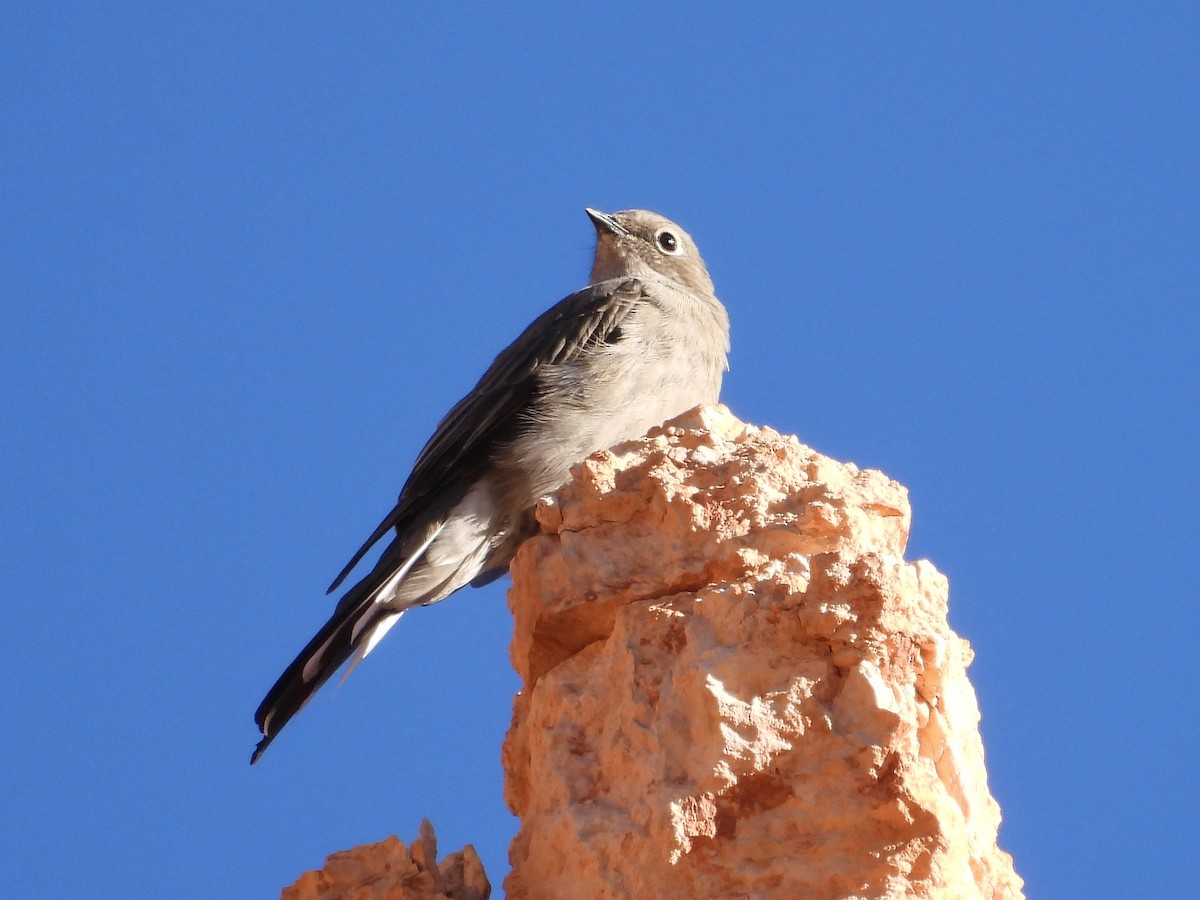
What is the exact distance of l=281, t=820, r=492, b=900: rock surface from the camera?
573 centimetres

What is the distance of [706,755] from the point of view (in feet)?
16.8

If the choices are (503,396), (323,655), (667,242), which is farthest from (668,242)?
(323,655)

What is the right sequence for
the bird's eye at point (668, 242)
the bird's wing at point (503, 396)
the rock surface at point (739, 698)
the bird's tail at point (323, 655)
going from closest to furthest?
the rock surface at point (739, 698) → the bird's tail at point (323, 655) → the bird's wing at point (503, 396) → the bird's eye at point (668, 242)

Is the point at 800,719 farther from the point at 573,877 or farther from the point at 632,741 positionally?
the point at 573,877

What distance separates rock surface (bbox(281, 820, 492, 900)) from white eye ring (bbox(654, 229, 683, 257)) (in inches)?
275

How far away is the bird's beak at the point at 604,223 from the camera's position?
1235cm

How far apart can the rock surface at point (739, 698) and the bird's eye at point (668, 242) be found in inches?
242

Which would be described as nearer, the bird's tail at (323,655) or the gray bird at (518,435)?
the bird's tail at (323,655)

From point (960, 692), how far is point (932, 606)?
301 mm

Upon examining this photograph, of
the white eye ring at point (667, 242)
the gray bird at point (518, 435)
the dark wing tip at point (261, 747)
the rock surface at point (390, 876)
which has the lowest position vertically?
the rock surface at point (390, 876)

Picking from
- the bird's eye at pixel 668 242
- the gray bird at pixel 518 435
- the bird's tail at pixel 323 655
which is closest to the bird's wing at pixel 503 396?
the gray bird at pixel 518 435

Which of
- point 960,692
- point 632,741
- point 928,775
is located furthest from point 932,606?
point 632,741

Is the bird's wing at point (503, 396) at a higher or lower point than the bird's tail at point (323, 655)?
higher

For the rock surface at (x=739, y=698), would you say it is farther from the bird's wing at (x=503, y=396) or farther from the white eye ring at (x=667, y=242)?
the white eye ring at (x=667, y=242)
